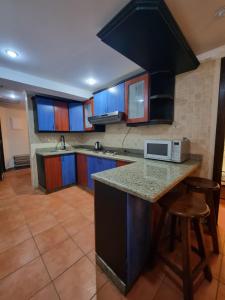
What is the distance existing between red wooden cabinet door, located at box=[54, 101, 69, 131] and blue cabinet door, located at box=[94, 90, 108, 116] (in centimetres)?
93

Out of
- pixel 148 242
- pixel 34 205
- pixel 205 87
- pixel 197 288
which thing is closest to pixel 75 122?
pixel 34 205

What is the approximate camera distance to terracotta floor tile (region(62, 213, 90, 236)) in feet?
6.06

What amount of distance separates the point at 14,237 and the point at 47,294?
96 centimetres

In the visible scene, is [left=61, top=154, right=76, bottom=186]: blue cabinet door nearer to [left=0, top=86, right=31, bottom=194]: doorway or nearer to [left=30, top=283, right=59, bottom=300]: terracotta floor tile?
[left=0, top=86, right=31, bottom=194]: doorway

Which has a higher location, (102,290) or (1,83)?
(1,83)

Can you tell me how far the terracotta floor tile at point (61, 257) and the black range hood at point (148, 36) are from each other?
2216 mm

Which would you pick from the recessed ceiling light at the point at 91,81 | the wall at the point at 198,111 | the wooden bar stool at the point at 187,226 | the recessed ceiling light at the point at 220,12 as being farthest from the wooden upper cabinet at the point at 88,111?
the wooden bar stool at the point at 187,226

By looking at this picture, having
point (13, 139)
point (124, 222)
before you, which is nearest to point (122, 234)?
point (124, 222)

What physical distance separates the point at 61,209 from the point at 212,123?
8.72 ft

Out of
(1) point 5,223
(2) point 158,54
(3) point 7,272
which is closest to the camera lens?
(3) point 7,272

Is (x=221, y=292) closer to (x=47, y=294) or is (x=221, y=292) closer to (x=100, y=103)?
(x=47, y=294)

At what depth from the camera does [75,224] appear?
6.48ft

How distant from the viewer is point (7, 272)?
4.20 ft

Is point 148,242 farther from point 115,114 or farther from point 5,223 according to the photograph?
point 5,223
